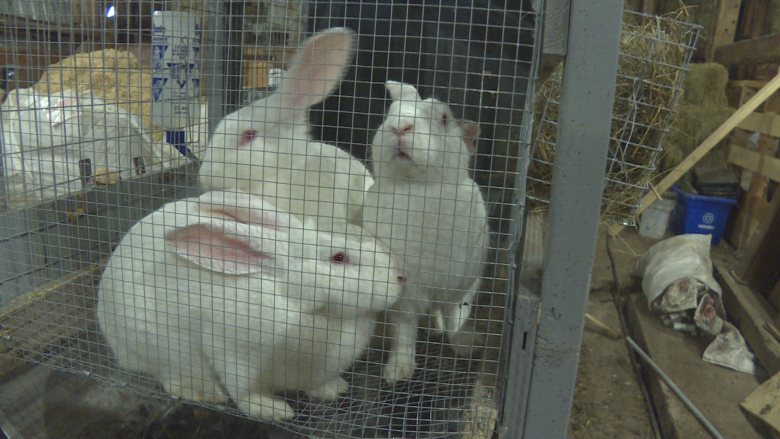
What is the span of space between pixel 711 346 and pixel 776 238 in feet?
3.88

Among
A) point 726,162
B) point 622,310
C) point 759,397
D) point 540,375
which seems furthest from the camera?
point 726,162

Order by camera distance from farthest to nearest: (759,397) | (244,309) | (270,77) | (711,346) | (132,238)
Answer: (711,346)
(759,397)
(270,77)
(132,238)
(244,309)

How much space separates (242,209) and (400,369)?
2.17ft

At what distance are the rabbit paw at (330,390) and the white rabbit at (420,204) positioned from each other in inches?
5.5

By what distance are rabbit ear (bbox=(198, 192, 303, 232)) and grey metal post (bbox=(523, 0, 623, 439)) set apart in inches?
27.9

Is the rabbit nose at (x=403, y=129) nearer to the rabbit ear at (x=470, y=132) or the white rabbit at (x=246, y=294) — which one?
the rabbit ear at (x=470, y=132)

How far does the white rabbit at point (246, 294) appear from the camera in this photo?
4.85ft

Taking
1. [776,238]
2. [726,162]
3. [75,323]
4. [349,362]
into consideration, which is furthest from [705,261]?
[75,323]

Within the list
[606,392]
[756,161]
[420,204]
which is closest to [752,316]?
[606,392]

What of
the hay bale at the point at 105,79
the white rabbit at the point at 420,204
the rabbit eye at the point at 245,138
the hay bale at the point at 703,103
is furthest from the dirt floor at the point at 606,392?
the hay bale at the point at 105,79

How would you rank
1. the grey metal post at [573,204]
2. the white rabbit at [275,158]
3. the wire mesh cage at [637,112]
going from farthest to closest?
the wire mesh cage at [637,112] → the white rabbit at [275,158] → the grey metal post at [573,204]

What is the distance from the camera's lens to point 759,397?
9.20 ft

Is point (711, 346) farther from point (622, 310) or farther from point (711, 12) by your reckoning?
point (711, 12)

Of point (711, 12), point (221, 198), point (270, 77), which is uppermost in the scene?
point (711, 12)
